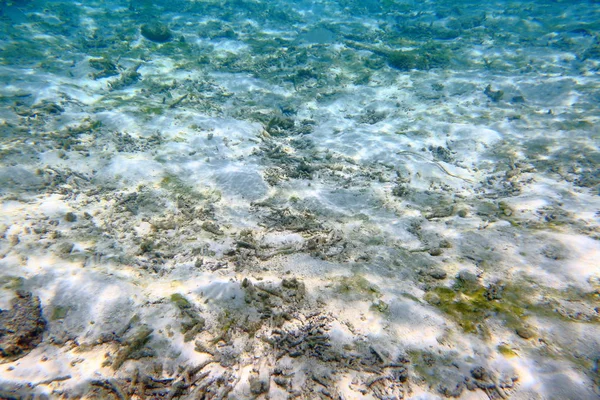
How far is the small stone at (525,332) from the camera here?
3084 mm

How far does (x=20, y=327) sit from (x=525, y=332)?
5.62 metres

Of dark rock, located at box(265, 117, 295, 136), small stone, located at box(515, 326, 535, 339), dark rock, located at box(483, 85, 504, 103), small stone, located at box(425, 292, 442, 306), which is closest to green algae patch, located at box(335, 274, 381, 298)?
small stone, located at box(425, 292, 442, 306)

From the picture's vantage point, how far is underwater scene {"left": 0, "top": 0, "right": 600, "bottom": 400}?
2.91 m

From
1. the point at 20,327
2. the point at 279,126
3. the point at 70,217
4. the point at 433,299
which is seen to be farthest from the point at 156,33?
the point at 433,299

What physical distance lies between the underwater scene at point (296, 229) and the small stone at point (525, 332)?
1 cm

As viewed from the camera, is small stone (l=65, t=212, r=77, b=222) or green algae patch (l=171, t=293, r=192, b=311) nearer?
green algae patch (l=171, t=293, r=192, b=311)

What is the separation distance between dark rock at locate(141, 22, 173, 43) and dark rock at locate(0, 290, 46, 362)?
1399 cm

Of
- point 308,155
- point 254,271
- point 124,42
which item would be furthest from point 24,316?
point 124,42

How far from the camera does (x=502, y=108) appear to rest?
8.98m

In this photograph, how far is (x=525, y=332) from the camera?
10.2ft

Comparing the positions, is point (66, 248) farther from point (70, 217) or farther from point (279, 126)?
point (279, 126)

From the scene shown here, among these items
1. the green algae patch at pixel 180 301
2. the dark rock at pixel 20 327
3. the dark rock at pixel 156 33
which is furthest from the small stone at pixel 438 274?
the dark rock at pixel 156 33

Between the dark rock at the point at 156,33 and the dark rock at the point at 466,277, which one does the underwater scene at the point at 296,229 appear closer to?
the dark rock at the point at 466,277

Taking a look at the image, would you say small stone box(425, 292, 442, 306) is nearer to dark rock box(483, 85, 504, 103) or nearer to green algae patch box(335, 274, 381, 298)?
green algae patch box(335, 274, 381, 298)
